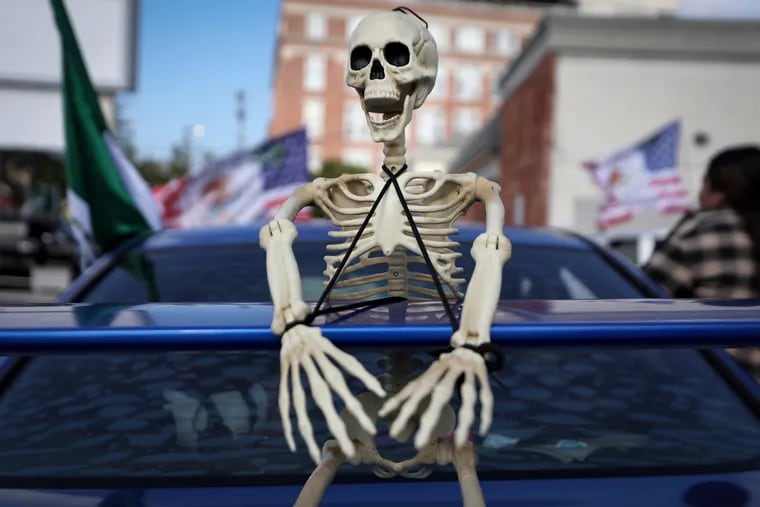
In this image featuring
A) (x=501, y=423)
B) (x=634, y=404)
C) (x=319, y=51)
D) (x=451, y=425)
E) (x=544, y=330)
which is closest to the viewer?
(x=544, y=330)

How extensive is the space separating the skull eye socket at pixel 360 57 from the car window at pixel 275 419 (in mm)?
478

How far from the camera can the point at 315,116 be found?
62.7m

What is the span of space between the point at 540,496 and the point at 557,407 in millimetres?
688

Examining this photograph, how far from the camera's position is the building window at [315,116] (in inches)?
2448

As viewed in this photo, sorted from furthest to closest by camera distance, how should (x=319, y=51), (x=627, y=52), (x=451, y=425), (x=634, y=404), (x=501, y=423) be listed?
(x=319, y=51)
(x=627, y=52)
(x=634, y=404)
(x=501, y=423)
(x=451, y=425)

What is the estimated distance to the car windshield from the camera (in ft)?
8.32

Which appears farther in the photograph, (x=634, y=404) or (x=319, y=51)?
(x=319, y=51)

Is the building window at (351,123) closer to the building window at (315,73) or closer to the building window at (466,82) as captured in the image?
the building window at (315,73)

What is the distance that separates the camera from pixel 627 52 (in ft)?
59.6

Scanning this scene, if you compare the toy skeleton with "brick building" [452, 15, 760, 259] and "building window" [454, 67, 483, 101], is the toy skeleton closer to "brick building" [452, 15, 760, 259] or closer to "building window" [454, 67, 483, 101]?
"brick building" [452, 15, 760, 259]

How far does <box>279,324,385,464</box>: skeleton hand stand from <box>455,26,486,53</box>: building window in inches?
2537

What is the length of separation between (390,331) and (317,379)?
0.11 metres

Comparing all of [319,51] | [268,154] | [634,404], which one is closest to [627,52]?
[268,154]

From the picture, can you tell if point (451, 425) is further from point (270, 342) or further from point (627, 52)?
point (627, 52)
